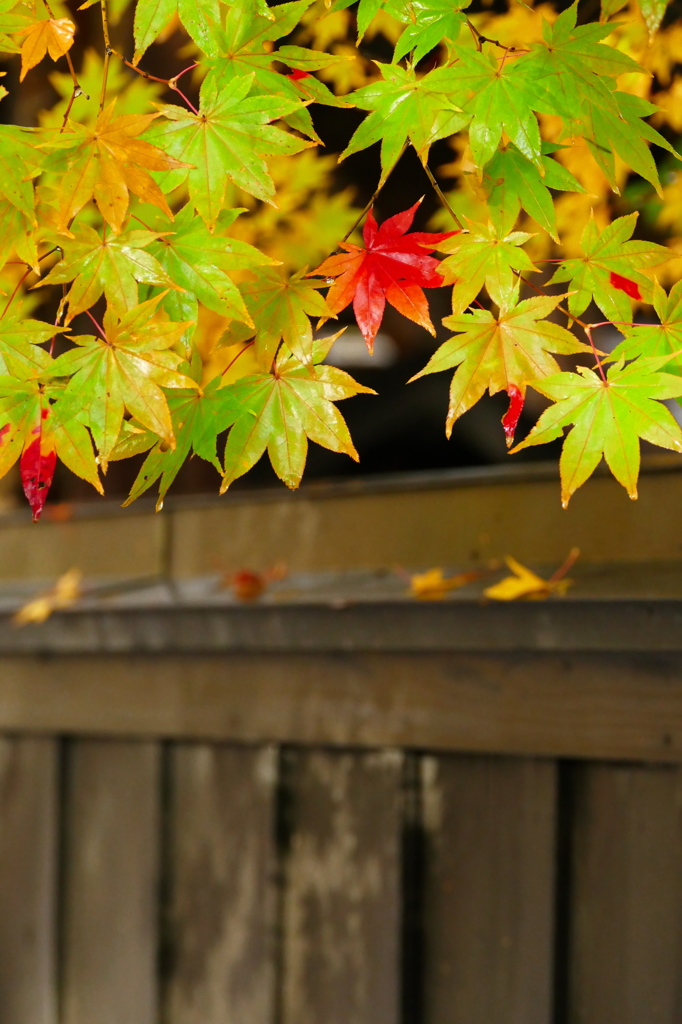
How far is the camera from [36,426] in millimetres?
971

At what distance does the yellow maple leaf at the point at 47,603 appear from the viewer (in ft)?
6.28

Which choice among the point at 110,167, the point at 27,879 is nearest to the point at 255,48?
the point at 110,167

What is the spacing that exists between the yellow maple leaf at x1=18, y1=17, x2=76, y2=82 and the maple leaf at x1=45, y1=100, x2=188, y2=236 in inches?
5.5

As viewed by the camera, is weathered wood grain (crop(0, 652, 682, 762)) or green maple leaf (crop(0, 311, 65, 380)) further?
weathered wood grain (crop(0, 652, 682, 762))

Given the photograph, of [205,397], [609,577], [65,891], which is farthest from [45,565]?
[205,397]

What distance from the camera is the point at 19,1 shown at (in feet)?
3.25

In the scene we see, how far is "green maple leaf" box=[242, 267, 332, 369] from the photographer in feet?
3.20

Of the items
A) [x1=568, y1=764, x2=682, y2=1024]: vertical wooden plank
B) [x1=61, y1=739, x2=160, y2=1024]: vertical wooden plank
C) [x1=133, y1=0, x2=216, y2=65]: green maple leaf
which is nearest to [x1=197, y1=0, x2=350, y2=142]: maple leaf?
[x1=133, y1=0, x2=216, y2=65]: green maple leaf

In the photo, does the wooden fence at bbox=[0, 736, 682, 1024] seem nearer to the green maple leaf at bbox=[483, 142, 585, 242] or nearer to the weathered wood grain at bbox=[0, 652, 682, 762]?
the weathered wood grain at bbox=[0, 652, 682, 762]

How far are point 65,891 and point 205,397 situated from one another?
139 centimetres

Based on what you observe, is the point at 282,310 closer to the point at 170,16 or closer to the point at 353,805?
the point at 170,16

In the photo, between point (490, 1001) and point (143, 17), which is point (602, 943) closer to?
point (490, 1001)

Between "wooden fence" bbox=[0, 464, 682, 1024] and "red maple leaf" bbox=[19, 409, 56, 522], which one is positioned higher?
"red maple leaf" bbox=[19, 409, 56, 522]

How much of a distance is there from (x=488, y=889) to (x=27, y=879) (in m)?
1.03
